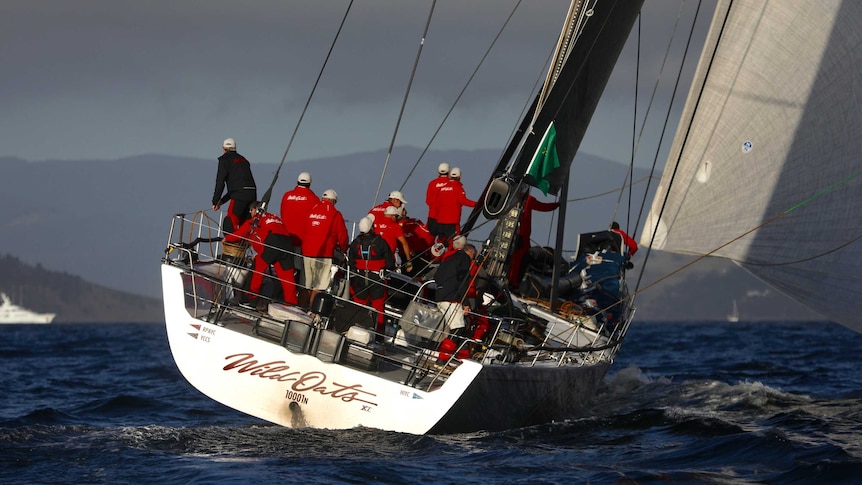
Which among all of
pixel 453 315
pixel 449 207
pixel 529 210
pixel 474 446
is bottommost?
pixel 474 446

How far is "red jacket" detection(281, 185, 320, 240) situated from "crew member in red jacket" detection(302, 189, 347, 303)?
0.37 meters

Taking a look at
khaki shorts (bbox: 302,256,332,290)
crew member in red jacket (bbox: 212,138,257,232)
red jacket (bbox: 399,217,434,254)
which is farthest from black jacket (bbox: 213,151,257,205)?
red jacket (bbox: 399,217,434,254)

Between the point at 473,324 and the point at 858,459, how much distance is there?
12.7ft

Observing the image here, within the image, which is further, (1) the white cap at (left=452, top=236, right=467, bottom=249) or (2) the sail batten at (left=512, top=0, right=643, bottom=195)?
(2) the sail batten at (left=512, top=0, right=643, bottom=195)

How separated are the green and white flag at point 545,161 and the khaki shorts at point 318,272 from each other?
2.56 m

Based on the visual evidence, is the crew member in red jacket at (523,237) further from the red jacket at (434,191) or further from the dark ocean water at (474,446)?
the dark ocean water at (474,446)

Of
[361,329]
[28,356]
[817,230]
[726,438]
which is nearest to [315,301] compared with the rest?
[361,329]

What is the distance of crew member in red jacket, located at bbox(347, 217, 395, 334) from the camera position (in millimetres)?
11961

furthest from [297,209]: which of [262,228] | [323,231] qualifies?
[323,231]

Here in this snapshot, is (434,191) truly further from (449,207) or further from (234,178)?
(234,178)

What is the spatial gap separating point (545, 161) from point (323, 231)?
2.79m

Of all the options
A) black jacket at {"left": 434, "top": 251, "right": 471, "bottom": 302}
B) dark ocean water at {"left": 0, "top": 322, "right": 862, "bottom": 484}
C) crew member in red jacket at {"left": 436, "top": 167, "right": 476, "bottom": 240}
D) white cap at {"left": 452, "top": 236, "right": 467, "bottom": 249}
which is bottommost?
dark ocean water at {"left": 0, "top": 322, "right": 862, "bottom": 484}

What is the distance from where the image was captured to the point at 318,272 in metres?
12.3

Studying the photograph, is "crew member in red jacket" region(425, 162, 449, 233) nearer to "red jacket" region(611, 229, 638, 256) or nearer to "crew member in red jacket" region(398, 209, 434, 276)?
"crew member in red jacket" region(398, 209, 434, 276)
